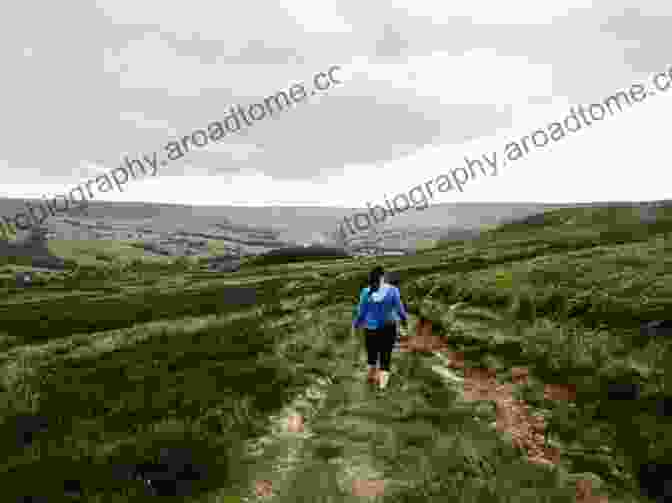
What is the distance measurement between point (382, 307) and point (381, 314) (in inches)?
7.6

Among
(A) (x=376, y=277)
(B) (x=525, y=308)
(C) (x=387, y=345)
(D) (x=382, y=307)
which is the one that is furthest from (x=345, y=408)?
(B) (x=525, y=308)

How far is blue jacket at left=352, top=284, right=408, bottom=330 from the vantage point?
12.6m

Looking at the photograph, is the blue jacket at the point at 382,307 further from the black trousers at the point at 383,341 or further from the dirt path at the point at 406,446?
the dirt path at the point at 406,446

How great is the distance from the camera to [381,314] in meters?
12.8

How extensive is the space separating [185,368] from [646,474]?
12454 millimetres

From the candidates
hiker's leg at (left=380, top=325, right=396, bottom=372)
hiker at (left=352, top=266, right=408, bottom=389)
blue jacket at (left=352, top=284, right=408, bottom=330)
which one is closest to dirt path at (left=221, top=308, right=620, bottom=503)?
hiker's leg at (left=380, top=325, right=396, bottom=372)

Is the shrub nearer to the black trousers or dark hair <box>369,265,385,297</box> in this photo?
the black trousers

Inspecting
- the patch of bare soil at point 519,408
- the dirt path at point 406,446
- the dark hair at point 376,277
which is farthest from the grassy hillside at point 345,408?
the dark hair at point 376,277

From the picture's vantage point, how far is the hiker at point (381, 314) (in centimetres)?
1267

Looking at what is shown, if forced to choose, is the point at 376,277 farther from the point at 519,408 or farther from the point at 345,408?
the point at 519,408

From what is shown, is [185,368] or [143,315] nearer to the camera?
[185,368]

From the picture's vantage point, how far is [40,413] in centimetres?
1111

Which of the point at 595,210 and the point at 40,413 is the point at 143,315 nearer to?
the point at 40,413

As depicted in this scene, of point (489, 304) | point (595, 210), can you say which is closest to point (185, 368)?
point (489, 304)
